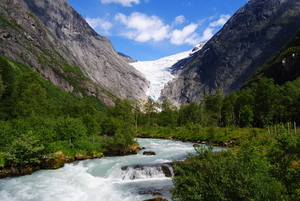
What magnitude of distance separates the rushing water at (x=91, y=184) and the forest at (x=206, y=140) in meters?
2.94

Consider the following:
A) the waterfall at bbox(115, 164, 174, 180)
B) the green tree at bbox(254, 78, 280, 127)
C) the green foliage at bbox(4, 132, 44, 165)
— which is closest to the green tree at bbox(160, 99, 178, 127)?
the green tree at bbox(254, 78, 280, 127)

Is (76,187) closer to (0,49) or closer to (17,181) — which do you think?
(17,181)

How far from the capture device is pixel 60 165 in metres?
26.1

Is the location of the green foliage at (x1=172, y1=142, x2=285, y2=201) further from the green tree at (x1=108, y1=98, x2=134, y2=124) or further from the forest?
the green tree at (x1=108, y1=98, x2=134, y2=124)

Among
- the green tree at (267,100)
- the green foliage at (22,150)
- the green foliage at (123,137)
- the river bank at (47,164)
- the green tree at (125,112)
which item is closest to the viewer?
the river bank at (47,164)

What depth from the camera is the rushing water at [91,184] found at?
17.2 meters

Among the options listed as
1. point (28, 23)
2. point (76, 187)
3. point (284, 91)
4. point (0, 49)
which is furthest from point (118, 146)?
point (28, 23)

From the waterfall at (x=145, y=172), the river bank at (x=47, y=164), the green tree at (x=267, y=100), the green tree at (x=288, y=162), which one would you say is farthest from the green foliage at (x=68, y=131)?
the green tree at (x=267, y=100)

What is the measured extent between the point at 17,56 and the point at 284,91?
163 meters

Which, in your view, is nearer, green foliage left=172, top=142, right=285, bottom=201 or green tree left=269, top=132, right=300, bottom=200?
green foliage left=172, top=142, right=285, bottom=201

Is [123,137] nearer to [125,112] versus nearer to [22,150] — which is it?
[22,150]

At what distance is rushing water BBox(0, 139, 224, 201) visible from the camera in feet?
56.6

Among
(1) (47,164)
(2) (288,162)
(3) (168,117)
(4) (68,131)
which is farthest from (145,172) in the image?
(3) (168,117)

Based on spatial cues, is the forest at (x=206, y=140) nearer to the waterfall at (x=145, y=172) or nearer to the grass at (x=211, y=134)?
the grass at (x=211, y=134)
